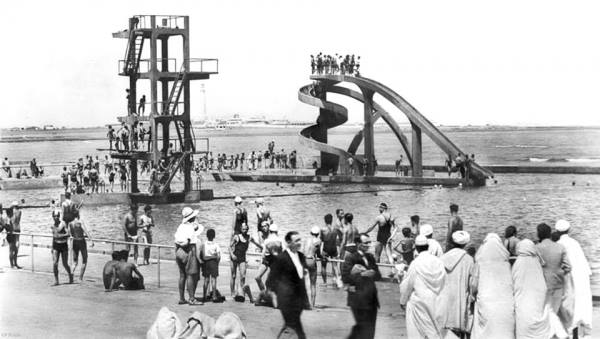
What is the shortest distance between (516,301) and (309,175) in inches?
1896

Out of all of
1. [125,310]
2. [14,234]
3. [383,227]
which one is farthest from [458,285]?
[14,234]

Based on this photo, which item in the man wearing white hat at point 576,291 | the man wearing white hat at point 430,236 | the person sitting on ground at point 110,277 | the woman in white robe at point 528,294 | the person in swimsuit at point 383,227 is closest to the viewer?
the woman in white robe at point 528,294

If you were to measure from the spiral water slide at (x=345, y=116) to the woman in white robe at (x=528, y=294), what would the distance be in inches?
1601

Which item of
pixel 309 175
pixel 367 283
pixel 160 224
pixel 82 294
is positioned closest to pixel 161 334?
pixel 367 283

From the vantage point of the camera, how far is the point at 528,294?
969 cm

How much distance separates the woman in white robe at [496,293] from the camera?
31.8 feet

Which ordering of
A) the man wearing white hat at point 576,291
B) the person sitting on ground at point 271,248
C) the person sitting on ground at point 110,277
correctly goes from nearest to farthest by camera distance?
the man wearing white hat at point 576,291, the person sitting on ground at point 271,248, the person sitting on ground at point 110,277

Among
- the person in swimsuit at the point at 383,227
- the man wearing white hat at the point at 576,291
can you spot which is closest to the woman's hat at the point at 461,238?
the man wearing white hat at the point at 576,291

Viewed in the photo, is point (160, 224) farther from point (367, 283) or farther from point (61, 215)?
point (367, 283)

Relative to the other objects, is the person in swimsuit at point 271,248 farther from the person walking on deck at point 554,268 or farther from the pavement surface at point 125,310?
the person walking on deck at point 554,268

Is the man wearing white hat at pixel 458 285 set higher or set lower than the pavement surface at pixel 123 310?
higher

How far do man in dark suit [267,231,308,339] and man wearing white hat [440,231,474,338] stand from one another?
1.62m

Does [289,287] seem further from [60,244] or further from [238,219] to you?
[60,244]

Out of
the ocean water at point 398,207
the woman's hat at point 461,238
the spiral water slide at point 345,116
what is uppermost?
the spiral water slide at point 345,116
